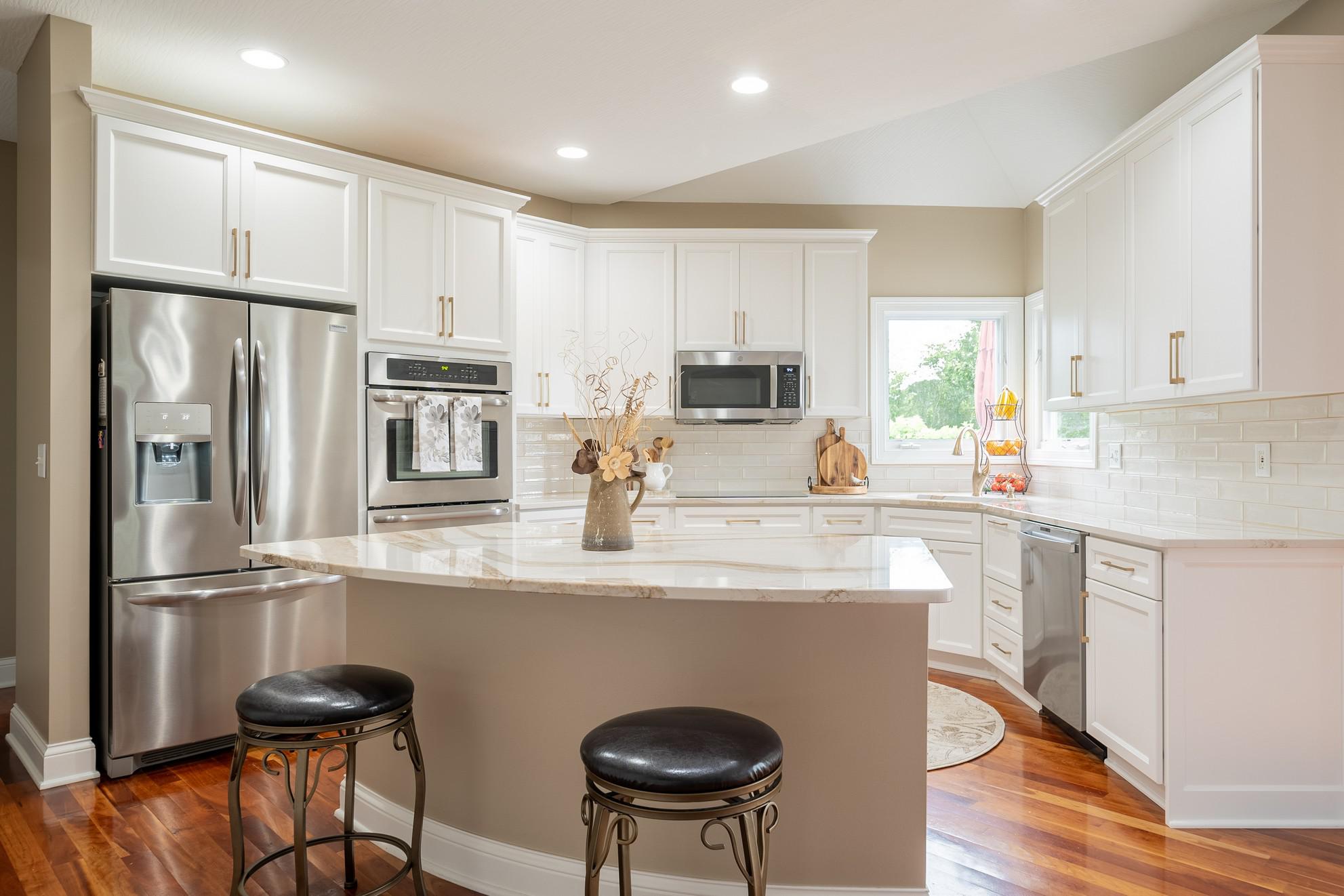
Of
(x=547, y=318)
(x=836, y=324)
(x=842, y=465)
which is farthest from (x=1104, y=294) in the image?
(x=547, y=318)

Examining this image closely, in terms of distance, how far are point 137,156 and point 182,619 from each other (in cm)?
167

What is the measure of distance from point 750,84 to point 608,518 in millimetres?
2071

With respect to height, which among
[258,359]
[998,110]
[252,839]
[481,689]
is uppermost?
[998,110]

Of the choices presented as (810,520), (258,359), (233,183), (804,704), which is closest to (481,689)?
(804,704)

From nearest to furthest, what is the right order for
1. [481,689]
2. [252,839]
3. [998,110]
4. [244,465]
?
[481,689] < [252,839] < [244,465] < [998,110]

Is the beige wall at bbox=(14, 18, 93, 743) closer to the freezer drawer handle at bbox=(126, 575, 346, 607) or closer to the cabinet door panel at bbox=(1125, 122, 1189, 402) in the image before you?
the freezer drawer handle at bbox=(126, 575, 346, 607)

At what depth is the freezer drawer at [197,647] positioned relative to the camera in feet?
9.62

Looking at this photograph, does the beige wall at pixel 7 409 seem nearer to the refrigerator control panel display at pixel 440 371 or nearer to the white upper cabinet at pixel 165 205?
the white upper cabinet at pixel 165 205

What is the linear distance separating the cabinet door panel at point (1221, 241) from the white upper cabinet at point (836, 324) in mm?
2049

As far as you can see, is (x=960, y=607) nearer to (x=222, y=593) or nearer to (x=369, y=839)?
(x=369, y=839)

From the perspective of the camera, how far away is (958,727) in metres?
3.46

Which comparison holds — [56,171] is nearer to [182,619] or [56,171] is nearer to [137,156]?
[137,156]

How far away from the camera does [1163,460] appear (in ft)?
11.8

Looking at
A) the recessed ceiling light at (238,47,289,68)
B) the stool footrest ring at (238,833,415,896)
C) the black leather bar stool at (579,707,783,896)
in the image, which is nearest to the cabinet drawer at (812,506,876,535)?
the stool footrest ring at (238,833,415,896)
